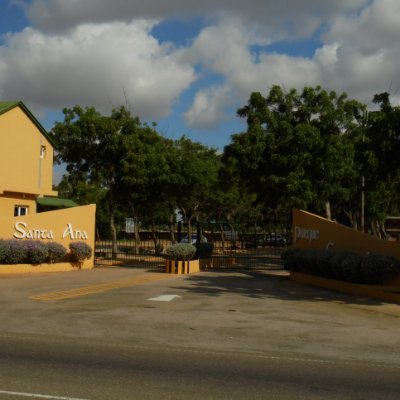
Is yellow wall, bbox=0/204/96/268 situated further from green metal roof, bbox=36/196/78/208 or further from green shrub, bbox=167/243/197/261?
green metal roof, bbox=36/196/78/208

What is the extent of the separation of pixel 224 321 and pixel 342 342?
106 inches

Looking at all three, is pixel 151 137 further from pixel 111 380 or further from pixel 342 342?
pixel 111 380

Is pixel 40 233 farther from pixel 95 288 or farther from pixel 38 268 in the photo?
pixel 95 288

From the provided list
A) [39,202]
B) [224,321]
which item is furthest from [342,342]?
[39,202]

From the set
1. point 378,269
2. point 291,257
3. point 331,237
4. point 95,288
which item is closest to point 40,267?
point 95,288

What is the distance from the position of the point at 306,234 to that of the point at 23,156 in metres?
13.4

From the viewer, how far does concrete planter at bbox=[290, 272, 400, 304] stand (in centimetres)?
1478

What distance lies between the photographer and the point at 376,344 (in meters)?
9.67

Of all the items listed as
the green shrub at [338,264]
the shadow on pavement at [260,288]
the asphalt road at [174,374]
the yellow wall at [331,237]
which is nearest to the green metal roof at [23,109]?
the shadow on pavement at [260,288]

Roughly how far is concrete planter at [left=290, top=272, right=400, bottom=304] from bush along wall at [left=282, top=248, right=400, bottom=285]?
0.15 m

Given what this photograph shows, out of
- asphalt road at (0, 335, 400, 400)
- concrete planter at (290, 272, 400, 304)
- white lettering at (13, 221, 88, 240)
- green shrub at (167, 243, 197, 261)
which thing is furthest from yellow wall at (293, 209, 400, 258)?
asphalt road at (0, 335, 400, 400)

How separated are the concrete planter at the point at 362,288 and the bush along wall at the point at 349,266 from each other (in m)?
0.15

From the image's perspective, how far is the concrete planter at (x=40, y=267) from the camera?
66.4 ft

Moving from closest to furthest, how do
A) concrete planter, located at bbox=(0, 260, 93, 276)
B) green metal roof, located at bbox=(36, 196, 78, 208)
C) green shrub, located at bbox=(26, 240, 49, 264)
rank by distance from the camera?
concrete planter, located at bbox=(0, 260, 93, 276) < green shrub, located at bbox=(26, 240, 49, 264) < green metal roof, located at bbox=(36, 196, 78, 208)
